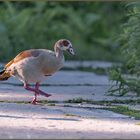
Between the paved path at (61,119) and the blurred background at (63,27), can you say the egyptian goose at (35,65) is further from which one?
the blurred background at (63,27)

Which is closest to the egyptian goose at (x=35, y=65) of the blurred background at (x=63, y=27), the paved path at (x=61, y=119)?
the paved path at (x=61, y=119)

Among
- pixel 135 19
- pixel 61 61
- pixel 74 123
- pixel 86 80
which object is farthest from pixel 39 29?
pixel 74 123

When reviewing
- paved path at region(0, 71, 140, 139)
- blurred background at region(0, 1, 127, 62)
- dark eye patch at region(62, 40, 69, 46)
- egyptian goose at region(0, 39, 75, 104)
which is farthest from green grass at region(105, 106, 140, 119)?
blurred background at region(0, 1, 127, 62)

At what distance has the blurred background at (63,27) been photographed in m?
15.6

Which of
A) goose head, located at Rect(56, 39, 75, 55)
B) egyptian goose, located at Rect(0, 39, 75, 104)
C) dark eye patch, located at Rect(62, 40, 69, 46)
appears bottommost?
egyptian goose, located at Rect(0, 39, 75, 104)

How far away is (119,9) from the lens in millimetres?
21375

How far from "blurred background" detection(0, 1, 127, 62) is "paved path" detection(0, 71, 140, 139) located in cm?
490

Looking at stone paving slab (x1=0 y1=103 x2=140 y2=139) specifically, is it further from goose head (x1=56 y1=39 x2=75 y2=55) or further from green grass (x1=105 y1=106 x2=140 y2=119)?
goose head (x1=56 y1=39 x2=75 y2=55)

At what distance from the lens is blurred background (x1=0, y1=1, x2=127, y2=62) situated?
15594mm

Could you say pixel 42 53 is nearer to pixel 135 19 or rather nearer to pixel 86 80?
pixel 135 19

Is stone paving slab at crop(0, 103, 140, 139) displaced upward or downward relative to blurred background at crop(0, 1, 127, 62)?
downward

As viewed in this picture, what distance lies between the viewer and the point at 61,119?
7.28 metres

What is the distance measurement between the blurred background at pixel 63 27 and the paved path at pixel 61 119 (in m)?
4.90

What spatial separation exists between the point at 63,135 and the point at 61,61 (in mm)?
2155
